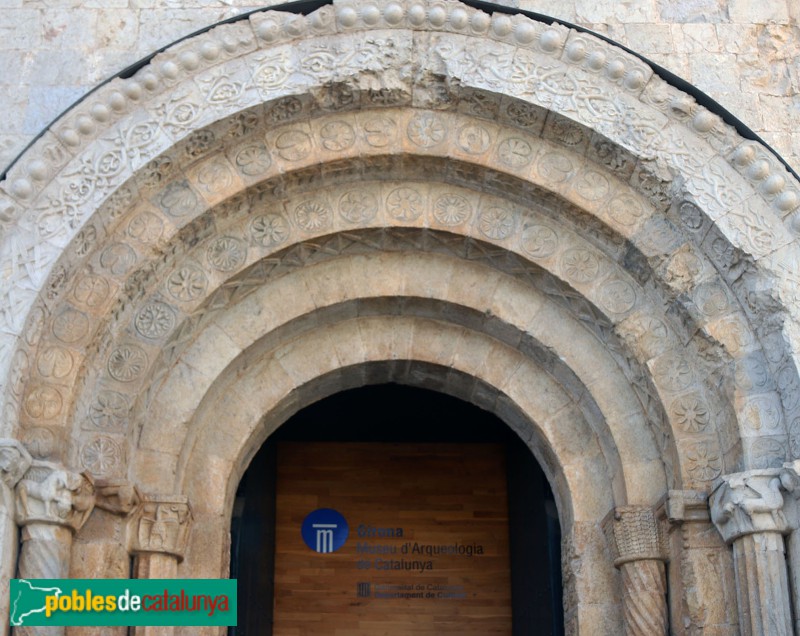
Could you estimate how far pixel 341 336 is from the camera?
7320 millimetres

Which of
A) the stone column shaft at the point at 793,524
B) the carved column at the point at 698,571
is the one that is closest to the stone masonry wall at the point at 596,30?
the stone column shaft at the point at 793,524

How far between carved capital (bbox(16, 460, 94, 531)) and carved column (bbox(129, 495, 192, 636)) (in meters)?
0.52

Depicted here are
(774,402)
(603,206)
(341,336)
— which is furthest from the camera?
(341,336)

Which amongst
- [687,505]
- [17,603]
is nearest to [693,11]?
[687,505]

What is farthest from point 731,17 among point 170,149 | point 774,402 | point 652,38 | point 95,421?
point 95,421

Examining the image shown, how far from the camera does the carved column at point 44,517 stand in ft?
19.0

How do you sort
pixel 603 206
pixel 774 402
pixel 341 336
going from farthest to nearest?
pixel 341 336, pixel 603 206, pixel 774 402

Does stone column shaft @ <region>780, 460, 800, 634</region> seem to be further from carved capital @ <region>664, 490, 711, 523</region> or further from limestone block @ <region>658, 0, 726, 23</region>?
limestone block @ <region>658, 0, 726, 23</region>

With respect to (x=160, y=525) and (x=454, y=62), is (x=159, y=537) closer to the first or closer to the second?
(x=160, y=525)

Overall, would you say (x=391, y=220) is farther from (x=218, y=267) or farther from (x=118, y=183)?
(x=118, y=183)

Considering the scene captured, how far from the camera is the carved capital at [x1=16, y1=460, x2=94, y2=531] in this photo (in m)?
5.84

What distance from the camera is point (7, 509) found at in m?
5.76

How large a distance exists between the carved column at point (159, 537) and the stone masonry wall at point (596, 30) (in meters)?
2.45

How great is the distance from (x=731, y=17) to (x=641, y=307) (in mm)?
1965
